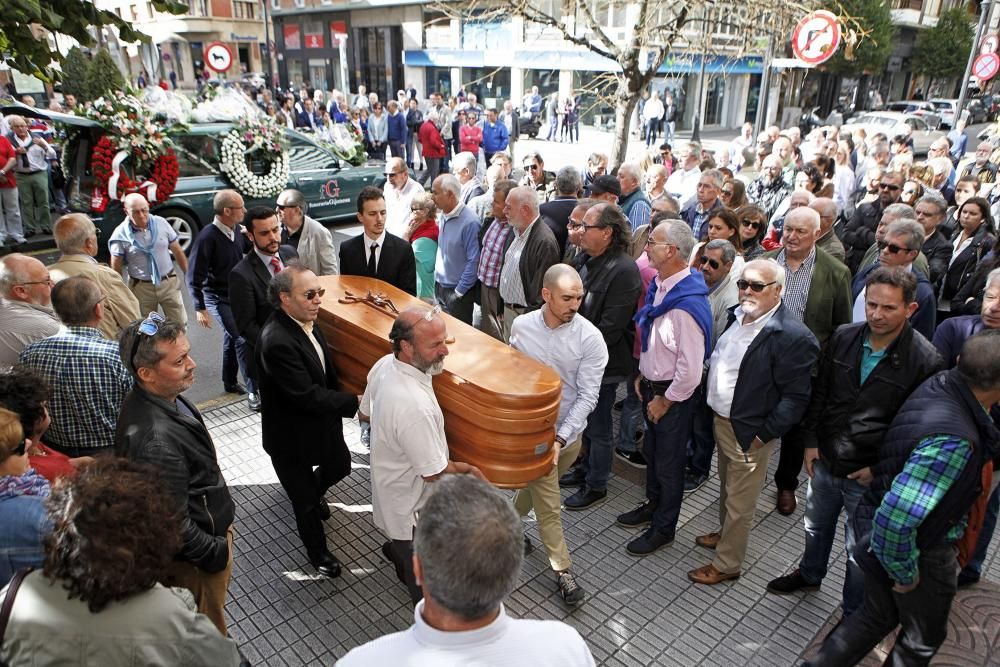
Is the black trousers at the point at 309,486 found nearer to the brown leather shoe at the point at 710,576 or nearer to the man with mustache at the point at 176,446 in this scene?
the man with mustache at the point at 176,446

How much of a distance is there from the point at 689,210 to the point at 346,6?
1555 inches

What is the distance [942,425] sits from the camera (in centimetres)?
247

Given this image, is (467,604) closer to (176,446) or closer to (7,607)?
(7,607)

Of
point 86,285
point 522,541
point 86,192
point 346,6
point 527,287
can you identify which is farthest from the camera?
point 346,6

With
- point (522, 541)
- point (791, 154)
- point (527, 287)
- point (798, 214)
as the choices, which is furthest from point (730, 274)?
point (791, 154)

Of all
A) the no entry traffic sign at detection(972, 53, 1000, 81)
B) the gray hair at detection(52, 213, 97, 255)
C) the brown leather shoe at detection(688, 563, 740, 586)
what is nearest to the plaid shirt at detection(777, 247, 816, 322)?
the brown leather shoe at detection(688, 563, 740, 586)

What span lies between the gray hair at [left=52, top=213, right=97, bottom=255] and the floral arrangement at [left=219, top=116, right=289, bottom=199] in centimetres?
529

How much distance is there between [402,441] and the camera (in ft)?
9.34

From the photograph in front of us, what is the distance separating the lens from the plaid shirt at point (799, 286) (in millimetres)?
4520

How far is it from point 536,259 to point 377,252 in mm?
1185

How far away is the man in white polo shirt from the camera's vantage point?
1541mm

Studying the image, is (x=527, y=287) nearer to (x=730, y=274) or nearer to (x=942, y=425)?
(x=730, y=274)

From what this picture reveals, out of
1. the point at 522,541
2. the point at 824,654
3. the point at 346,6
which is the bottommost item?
the point at 824,654

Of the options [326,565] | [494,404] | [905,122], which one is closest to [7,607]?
[494,404]
